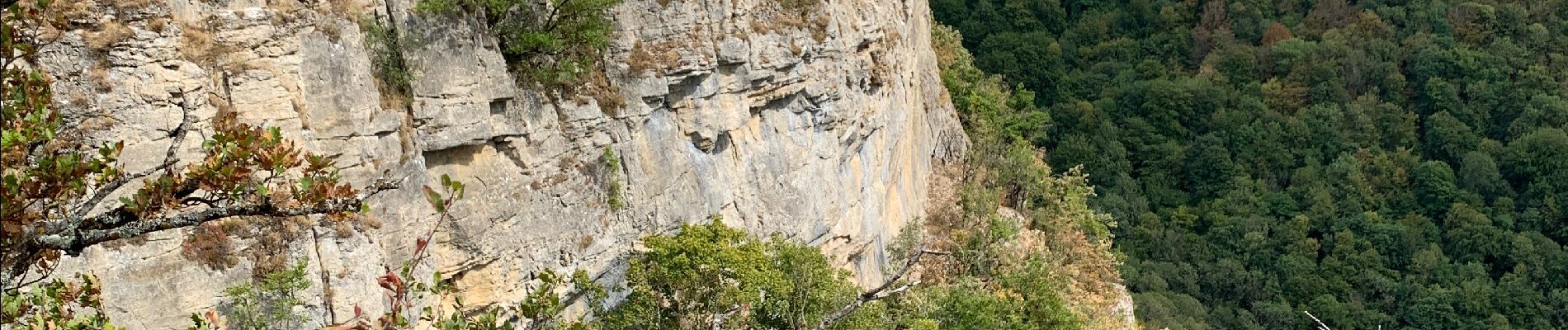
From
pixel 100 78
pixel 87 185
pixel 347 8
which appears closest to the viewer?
pixel 87 185

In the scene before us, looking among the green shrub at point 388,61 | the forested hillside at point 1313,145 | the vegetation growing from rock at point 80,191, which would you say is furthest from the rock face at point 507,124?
the forested hillside at point 1313,145

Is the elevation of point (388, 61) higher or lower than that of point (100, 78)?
lower

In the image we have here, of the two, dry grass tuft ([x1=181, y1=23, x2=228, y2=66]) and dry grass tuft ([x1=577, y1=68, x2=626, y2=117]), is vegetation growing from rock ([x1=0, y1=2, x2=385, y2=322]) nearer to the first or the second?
dry grass tuft ([x1=181, y1=23, x2=228, y2=66])

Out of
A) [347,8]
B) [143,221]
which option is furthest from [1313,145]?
[143,221]

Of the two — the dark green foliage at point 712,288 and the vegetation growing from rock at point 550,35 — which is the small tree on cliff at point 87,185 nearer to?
the vegetation growing from rock at point 550,35

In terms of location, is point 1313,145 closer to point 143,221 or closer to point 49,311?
point 49,311

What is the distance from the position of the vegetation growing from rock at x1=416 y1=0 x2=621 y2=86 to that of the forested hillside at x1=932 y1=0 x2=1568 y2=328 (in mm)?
25200

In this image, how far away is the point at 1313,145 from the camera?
5772 cm

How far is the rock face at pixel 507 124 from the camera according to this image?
42.4 ft

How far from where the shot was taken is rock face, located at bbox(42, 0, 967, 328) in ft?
42.4

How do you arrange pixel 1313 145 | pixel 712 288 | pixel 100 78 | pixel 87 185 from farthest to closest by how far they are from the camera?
pixel 1313 145 < pixel 712 288 < pixel 100 78 < pixel 87 185

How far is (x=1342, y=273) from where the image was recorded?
164ft

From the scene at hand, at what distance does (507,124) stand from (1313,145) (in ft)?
156

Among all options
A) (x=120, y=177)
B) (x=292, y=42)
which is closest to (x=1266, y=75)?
(x=292, y=42)
